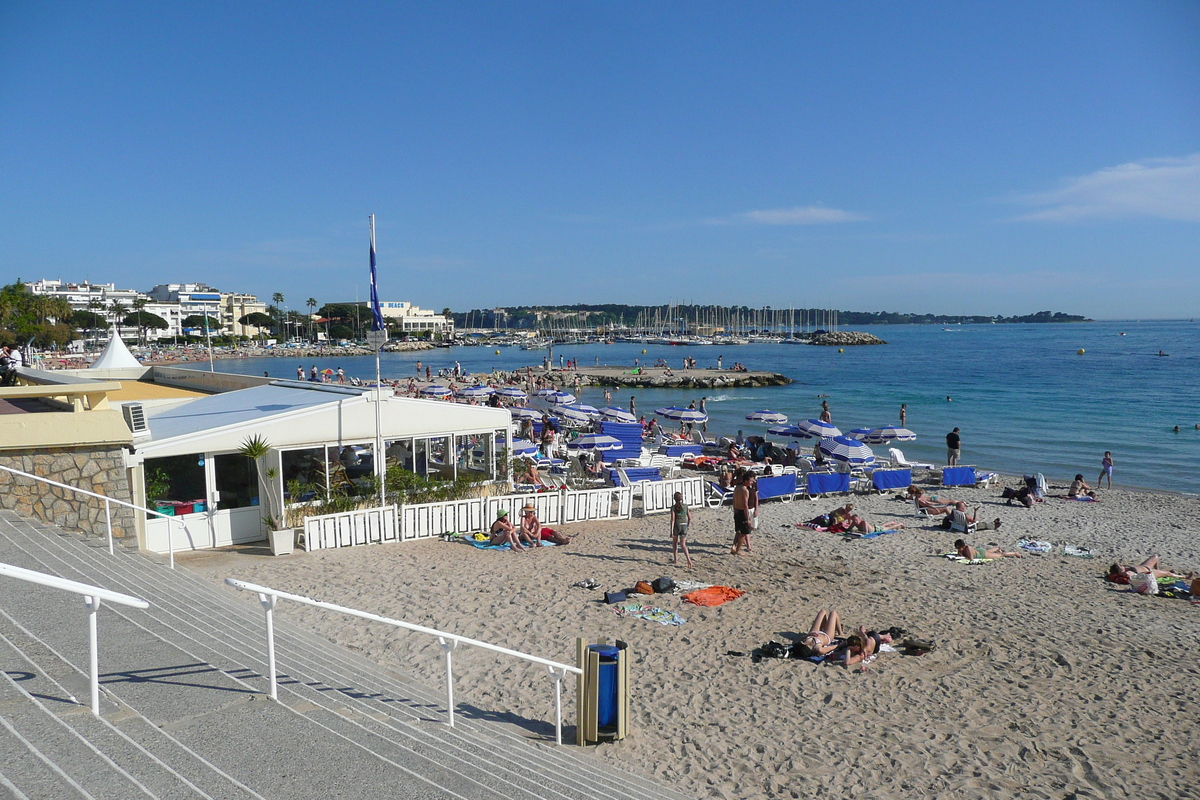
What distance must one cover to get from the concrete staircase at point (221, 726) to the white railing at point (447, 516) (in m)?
5.12

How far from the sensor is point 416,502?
13.4 m

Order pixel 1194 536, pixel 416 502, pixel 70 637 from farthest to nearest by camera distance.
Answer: pixel 1194 536 < pixel 416 502 < pixel 70 637

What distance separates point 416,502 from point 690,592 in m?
5.42

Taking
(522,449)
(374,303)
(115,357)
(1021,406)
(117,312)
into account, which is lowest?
(1021,406)

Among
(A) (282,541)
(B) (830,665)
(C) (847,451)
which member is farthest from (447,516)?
(C) (847,451)

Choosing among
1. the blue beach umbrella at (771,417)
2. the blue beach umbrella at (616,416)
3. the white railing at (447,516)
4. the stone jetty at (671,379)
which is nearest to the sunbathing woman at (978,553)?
the white railing at (447,516)

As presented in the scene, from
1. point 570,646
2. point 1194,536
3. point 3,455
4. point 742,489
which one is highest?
point 3,455

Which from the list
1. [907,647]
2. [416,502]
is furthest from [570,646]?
[416,502]

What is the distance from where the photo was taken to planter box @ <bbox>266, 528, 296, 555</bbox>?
11.4m

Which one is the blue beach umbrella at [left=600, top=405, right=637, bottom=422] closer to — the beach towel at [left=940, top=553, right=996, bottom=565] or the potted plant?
the beach towel at [left=940, top=553, right=996, bottom=565]

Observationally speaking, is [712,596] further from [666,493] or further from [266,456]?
[266,456]

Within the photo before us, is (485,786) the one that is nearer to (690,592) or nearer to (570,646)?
(570,646)

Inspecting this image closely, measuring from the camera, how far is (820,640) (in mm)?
8273

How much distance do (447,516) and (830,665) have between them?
7198 mm
